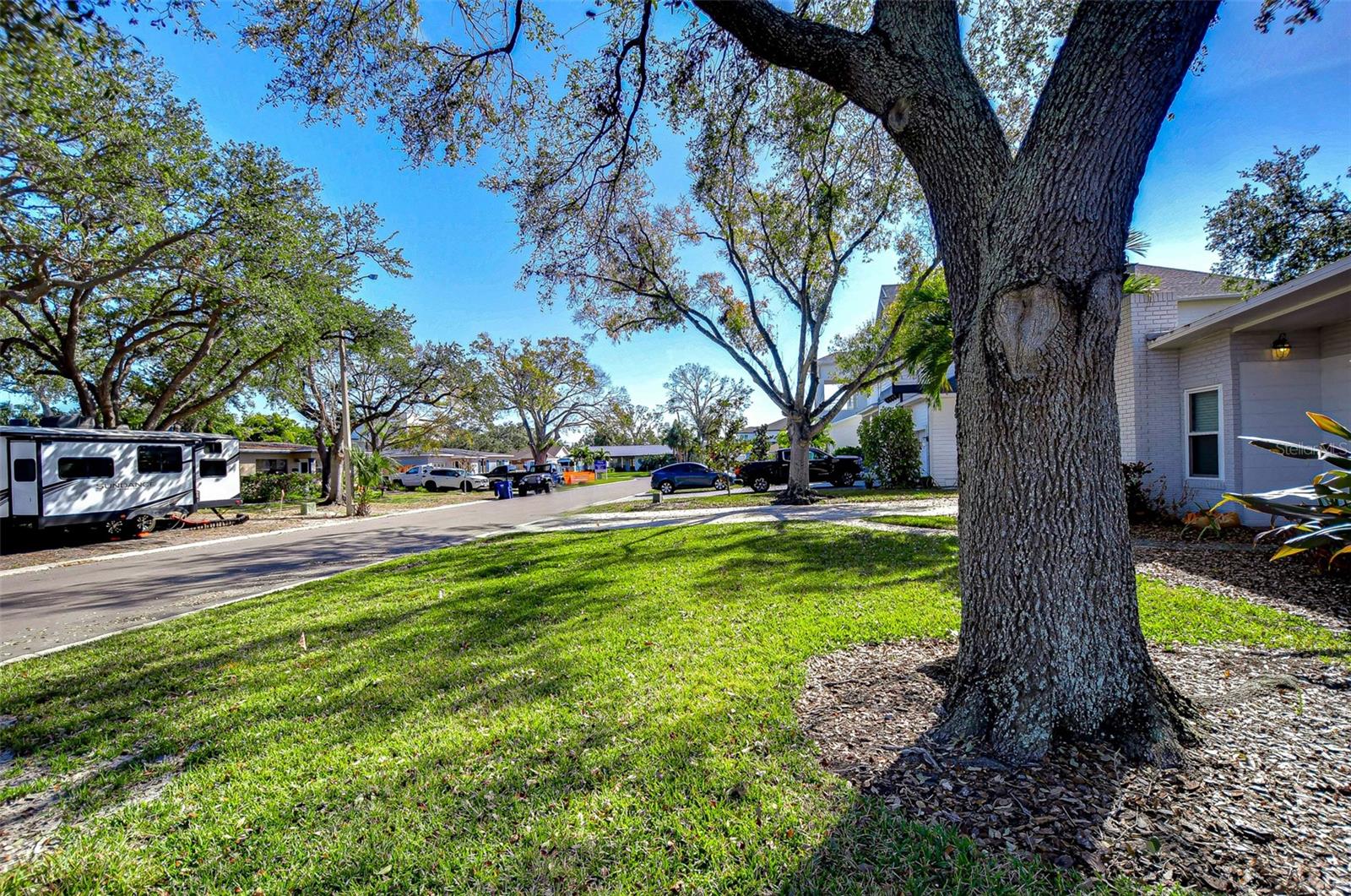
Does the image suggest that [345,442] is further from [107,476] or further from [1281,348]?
[1281,348]

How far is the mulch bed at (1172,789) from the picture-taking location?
1.82m

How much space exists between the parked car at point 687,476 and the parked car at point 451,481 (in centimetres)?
1299

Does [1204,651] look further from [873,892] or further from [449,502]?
[449,502]

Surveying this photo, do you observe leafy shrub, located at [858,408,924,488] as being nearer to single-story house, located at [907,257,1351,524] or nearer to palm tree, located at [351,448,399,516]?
single-story house, located at [907,257,1351,524]

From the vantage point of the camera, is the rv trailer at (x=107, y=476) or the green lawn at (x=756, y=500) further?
the green lawn at (x=756, y=500)

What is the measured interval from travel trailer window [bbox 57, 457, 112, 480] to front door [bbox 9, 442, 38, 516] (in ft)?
1.60

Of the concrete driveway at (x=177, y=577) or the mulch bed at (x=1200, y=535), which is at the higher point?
the mulch bed at (x=1200, y=535)

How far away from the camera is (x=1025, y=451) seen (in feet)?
8.26

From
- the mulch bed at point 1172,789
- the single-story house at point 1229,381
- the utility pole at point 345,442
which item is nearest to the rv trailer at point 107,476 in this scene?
the utility pole at point 345,442

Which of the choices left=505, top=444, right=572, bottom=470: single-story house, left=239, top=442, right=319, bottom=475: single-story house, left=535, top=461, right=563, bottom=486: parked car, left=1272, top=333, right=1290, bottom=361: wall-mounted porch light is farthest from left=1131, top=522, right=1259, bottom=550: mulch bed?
left=505, top=444, right=572, bottom=470: single-story house

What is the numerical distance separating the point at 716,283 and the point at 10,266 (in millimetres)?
17481

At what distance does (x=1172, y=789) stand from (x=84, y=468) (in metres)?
19.6

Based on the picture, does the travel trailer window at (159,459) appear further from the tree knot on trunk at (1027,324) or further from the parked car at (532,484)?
the tree knot on trunk at (1027,324)

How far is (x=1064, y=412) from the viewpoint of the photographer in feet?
8.11
